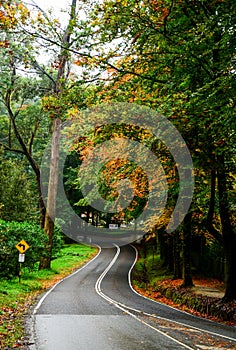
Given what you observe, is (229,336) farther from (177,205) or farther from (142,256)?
(142,256)

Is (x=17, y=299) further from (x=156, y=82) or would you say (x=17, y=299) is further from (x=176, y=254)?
(x=176, y=254)

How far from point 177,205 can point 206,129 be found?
27.0 ft

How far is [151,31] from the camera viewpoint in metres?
10.5

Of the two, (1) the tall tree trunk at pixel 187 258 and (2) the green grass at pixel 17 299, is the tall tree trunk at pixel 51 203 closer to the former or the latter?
(2) the green grass at pixel 17 299

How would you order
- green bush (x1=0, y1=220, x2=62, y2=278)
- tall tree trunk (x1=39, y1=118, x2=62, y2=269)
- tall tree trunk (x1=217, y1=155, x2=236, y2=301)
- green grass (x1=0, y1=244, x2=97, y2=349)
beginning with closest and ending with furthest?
green grass (x1=0, y1=244, x2=97, y2=349), tall tree trunk (x1=217, y1=155, x2=236, y2=301), green bush (x1=0, y1=220, x2=62, y2=278), tall tree trunk (x1=39, y1=118, x2=62, y2=269)

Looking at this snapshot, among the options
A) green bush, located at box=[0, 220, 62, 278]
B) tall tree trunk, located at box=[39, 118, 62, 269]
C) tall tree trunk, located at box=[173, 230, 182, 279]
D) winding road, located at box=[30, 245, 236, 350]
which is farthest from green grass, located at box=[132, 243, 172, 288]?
winding road, located at box=[30, 245, 236, 350]

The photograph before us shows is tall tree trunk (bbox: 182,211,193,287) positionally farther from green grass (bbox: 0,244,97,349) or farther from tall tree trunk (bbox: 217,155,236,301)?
green grass (bbox: 0,244,97,349)

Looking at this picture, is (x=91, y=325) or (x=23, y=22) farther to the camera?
(x=23, y=22)

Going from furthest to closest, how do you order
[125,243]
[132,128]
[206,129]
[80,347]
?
[125,243] → [132,128] → [206,129] → [80,347]

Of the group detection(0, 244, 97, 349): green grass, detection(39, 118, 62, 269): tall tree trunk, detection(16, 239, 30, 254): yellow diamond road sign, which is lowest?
detection(0, 244, 97, 349): green grass

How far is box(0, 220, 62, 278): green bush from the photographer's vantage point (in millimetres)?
19203

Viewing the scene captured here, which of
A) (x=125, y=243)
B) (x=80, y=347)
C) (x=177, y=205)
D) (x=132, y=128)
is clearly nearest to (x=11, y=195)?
(x=177, y=205)

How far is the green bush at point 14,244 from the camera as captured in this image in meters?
19.2

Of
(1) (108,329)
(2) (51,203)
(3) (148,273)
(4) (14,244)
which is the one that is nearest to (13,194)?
(2) (51,203)
